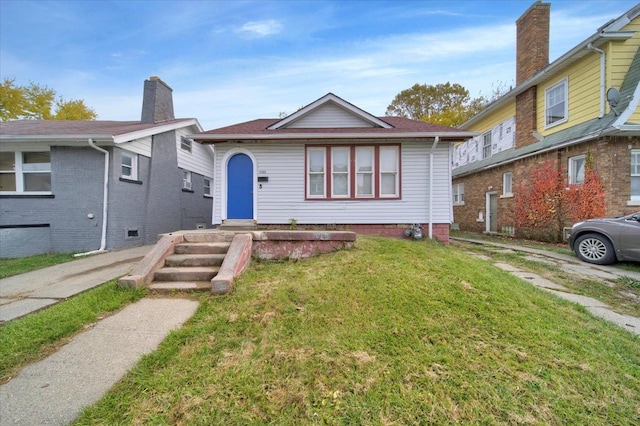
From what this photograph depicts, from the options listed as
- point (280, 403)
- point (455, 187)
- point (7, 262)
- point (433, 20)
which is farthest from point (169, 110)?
point (455, 187)

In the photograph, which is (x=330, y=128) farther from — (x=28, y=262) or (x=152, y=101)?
(x=28, y=262)

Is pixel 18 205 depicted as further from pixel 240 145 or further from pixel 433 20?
pixel 433 20

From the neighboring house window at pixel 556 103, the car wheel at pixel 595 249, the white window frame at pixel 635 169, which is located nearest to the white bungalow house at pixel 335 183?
the car wheel at pixel 595 249

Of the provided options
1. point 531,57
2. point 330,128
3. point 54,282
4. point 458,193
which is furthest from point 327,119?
point 458,193

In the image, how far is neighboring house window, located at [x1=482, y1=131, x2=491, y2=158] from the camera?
51.4 feet

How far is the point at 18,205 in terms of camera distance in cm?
802

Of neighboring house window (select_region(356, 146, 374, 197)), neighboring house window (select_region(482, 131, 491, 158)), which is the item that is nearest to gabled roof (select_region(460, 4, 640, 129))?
neighboring house window (select_region(482, 131, 491, 158))

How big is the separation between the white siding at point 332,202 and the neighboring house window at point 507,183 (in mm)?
6342

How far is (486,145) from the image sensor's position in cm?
1591

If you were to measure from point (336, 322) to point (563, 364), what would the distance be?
205cm

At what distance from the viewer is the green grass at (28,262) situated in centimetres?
579

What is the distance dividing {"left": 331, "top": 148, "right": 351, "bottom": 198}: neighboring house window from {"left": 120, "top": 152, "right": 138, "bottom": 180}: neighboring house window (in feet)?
21.9

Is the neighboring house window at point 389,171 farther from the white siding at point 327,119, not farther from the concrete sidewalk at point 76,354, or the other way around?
the concrete sidewalk at point 76,354

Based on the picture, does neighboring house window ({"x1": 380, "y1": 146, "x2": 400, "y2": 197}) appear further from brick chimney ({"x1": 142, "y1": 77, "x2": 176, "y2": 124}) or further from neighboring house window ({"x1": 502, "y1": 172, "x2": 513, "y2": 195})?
brick chimney ({"x1": 142, "y1": 77, "x2": 176, "y2": 124})
